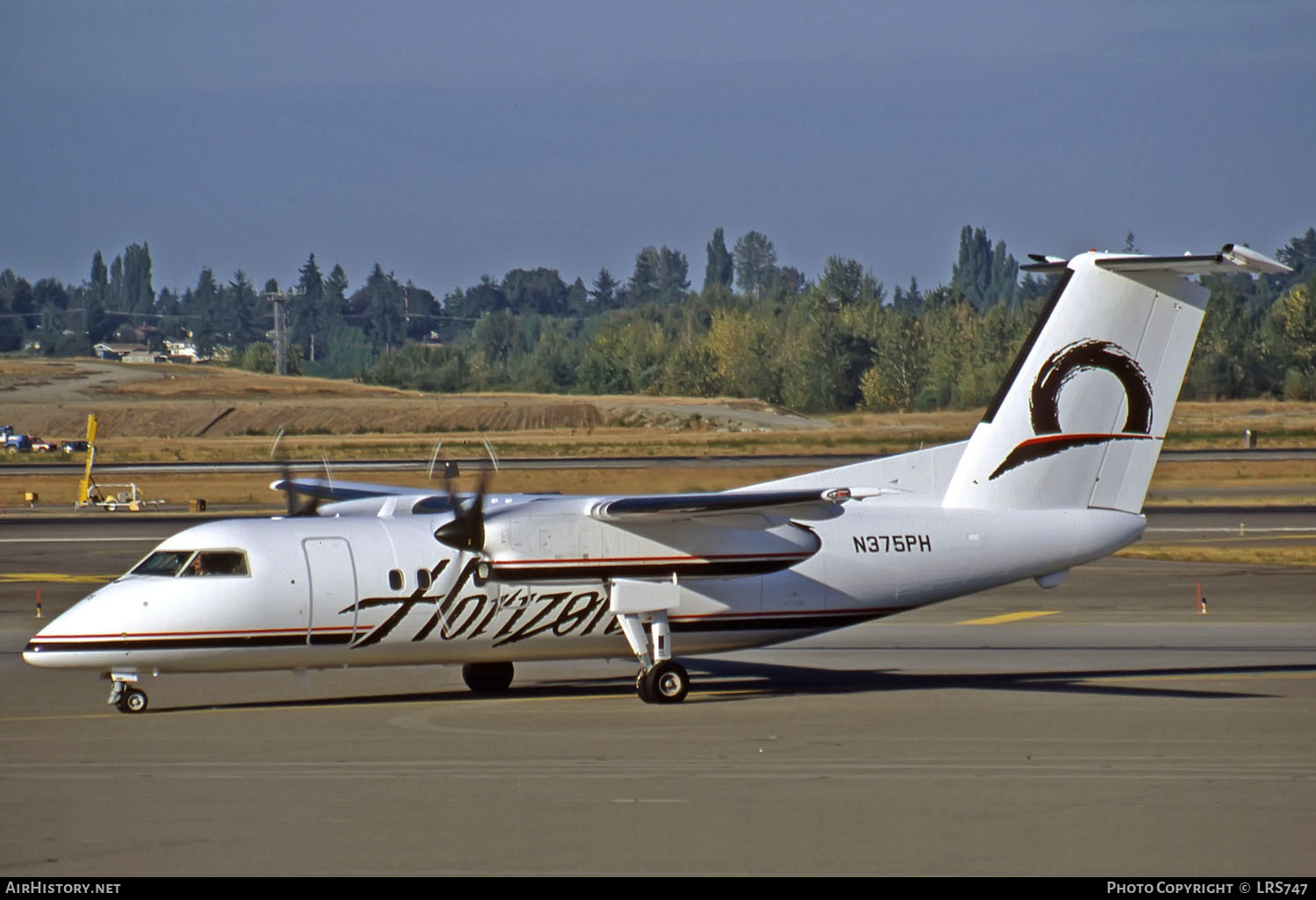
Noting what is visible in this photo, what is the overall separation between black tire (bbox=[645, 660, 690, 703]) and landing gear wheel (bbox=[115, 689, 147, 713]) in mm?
6025

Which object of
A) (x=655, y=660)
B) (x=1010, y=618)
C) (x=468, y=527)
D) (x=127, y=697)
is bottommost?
(x=1010, y=618)

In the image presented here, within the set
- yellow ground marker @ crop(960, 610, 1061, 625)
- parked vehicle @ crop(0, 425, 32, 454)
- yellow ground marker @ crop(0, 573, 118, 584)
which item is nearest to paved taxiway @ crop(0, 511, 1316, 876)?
yellow ground marker @ crop(960, 610, 1061, 625)

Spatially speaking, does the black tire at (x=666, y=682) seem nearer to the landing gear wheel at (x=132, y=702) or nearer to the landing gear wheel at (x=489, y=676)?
the landing gear wheel at (x=489, y=676)

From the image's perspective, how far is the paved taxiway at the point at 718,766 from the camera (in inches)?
431

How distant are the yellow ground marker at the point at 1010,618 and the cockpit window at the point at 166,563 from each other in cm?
1480

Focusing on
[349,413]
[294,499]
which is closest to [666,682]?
[294,499]

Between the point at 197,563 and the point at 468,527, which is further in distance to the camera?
the point at 468,527

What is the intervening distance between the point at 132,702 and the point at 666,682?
20.9 ft

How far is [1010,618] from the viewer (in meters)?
28.3

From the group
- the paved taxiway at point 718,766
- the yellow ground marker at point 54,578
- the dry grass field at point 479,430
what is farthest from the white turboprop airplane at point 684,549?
the dry grass field at point 479,430

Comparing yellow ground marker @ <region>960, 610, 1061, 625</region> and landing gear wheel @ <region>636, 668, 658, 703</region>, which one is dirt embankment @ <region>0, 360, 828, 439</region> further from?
landing gear wheel @ <region>636, 668, 658, 703</region>

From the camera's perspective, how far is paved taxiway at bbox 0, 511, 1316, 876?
11.0 metres

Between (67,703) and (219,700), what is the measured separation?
1.84 metres

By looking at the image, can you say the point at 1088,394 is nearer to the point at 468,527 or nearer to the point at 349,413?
the point at 468,527
